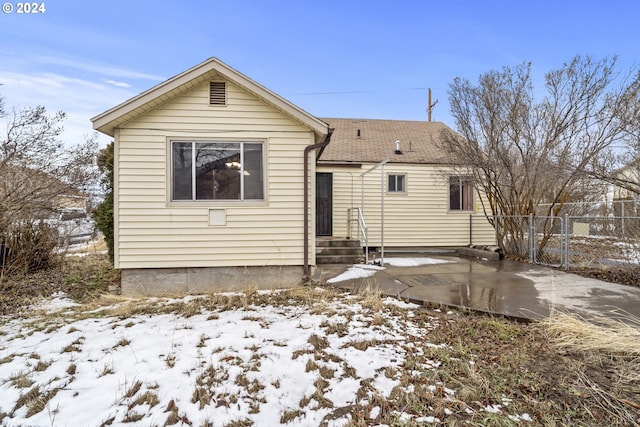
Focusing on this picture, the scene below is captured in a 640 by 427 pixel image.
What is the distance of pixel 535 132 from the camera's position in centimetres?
835

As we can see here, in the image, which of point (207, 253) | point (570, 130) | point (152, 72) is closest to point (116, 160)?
point (207, 253)

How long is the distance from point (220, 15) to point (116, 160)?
291 inches

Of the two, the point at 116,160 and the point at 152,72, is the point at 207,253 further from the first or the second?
the point at 152,72

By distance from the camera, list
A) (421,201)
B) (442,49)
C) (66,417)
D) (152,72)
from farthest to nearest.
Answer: (442,49) → (152,72) → (421,201) → (66,417)

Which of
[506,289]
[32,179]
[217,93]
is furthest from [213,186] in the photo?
[506,289]

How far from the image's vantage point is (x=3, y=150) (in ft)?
21.9

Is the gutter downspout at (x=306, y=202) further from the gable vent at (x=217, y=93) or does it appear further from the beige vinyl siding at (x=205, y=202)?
the gable vent at (x=217, y=93)

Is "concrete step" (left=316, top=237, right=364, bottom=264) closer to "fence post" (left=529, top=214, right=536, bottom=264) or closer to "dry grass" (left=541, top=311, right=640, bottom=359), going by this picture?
"fence post" (left=529, top=214, right=536, bottom=264)

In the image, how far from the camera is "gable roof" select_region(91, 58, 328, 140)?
577cm

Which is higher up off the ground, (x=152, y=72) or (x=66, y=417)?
(x=152, y=72)

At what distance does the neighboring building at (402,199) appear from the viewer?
10.5 m

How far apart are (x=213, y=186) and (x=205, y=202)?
1.11 feet

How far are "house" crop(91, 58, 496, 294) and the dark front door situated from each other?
3689 millimetres

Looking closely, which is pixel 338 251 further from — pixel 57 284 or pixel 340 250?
pixel 57 284
